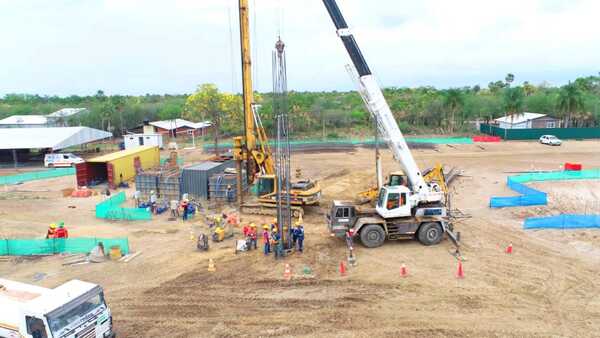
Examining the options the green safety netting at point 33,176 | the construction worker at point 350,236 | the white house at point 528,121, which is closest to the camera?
the construction worker at point 350,236

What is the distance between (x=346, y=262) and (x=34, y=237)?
52.8 feet

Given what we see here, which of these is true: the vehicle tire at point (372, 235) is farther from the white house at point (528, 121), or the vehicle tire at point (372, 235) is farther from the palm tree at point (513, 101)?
the white house at point (528, 121)

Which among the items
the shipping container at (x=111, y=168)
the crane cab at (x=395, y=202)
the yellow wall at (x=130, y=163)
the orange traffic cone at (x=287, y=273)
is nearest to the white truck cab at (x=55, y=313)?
the orange traffic cone at (x=287, y=273)

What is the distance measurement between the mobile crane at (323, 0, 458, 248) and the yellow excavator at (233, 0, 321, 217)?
461 cm

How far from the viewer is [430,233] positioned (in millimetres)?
18766

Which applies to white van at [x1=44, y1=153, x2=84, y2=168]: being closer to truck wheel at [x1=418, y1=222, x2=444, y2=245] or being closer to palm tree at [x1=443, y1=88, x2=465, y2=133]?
truck wheel at [x1=418, y1=222, x2=444, y2=245]

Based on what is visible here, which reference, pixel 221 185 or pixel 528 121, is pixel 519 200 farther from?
pixel 528 121

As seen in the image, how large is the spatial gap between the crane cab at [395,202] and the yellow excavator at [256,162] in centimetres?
569

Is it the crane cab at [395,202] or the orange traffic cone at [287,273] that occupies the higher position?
the crane cab at [395,202]

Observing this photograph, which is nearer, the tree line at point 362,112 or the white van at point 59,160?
the white van at point 59,160

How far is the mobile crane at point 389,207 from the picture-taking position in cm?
1850

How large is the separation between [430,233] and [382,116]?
18.2 feet

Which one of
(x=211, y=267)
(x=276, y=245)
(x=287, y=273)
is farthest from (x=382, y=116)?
(x=211, y=267)

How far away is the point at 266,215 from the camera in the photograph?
957 inches
